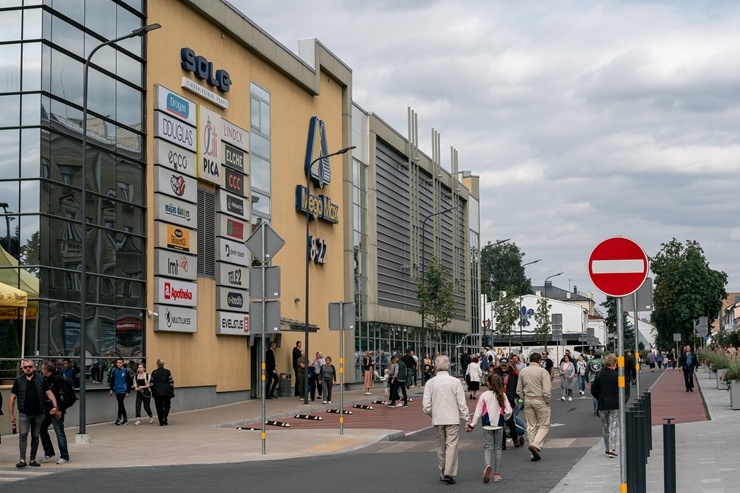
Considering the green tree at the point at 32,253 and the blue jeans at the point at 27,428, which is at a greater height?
the green tree at the point at 32,253

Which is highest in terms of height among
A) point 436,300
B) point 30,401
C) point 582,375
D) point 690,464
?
point 436,300

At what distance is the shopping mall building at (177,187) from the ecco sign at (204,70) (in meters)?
0.08

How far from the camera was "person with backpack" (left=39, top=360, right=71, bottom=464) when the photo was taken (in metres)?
19.4

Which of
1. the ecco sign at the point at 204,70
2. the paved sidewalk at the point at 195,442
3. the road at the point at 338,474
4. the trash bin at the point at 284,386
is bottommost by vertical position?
the paved sidewalk at the point at 195,442

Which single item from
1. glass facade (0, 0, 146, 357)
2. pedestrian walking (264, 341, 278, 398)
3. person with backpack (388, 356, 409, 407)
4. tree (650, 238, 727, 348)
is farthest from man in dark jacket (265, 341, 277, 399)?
tree (650, 238, 727, 348)

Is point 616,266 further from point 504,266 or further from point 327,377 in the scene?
point 504,266

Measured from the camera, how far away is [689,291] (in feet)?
271

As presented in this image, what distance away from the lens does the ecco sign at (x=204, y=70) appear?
3559 cm

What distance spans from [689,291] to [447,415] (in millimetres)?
69969

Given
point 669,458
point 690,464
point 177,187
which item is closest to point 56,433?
point 690,464

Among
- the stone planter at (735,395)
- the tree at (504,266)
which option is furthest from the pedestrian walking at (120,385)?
the tree at (504,266)

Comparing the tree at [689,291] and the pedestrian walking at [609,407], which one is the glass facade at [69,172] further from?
the tree at [689,291]

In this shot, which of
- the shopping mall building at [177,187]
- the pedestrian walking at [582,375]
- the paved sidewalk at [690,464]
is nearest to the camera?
the paved sidewalk at [690,464]

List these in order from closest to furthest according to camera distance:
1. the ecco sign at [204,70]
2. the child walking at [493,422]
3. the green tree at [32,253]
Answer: the child walking at [493,422], the green tree at [32,253], the ecco sign at [204,70]
